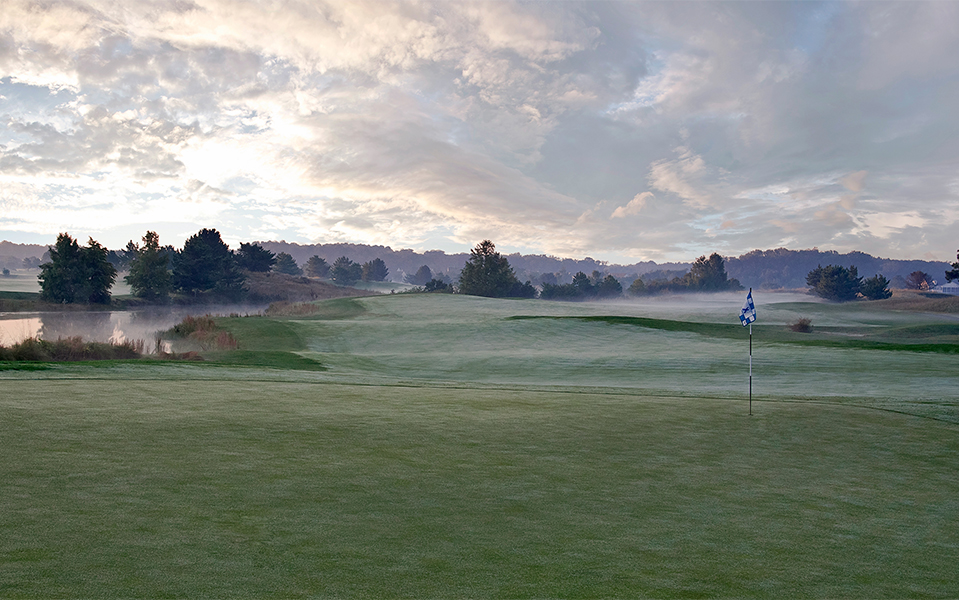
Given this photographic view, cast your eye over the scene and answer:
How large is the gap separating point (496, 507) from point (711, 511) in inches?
108

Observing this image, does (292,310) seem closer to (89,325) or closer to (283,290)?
(89,325)

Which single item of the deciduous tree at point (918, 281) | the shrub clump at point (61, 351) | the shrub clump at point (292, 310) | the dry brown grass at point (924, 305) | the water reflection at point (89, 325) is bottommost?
the water reflection at point (89, 325)

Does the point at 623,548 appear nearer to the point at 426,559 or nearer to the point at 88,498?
the point at 426,559

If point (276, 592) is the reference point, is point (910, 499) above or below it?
below

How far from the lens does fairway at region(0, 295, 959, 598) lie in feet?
16.7

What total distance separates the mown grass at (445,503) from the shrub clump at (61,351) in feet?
40.6

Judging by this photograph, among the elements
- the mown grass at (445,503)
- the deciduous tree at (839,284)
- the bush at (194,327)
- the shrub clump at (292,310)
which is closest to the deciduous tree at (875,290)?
the deciduous tree at (839,284)

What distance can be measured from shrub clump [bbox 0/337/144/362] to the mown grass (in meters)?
12.4

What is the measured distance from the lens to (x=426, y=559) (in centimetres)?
541

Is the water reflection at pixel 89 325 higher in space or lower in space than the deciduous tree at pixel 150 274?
lower

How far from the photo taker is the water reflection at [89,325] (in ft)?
138

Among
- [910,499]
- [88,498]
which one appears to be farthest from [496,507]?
[910,499]

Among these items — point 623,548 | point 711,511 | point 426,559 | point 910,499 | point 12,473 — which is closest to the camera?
point 426,559

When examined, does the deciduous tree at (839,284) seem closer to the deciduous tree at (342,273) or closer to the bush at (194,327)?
the bush at (194,327)
